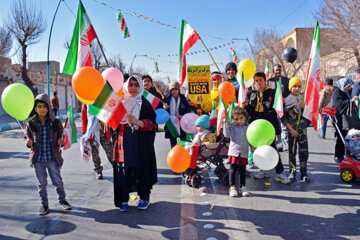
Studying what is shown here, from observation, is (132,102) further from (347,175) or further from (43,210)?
(347,175)

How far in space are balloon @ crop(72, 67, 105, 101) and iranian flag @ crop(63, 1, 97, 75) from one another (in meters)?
1.06

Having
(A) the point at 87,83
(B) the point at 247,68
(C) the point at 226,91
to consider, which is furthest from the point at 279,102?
(A) the point at 87,83

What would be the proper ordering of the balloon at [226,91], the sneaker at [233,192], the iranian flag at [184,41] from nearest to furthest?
the sneaker at [233,192] → the balloon at [226,91] → the iranian flag at [184,41]

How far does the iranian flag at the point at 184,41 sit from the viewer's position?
6.14 m

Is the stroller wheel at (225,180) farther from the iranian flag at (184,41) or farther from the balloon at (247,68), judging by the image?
the iranian flag at (184,41)

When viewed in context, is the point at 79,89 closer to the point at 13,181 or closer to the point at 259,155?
the point at 259,155

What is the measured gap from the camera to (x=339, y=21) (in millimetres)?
15719

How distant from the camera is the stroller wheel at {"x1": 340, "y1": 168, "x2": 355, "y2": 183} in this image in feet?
16.4

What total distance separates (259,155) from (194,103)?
8.74ft

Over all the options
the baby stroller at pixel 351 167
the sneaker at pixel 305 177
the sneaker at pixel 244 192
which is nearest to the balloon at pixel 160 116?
the sneaker at pixel 244 192

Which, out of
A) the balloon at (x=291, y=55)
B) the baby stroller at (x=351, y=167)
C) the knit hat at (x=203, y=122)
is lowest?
the baby stroller at (x=351, y=167)

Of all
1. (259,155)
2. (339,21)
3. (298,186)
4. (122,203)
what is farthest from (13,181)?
(339,21)

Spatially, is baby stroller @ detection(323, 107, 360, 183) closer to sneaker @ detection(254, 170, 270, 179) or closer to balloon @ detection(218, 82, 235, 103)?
sneaker @ detection(254, 170, 270, 179)

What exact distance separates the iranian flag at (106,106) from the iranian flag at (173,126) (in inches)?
88.3
